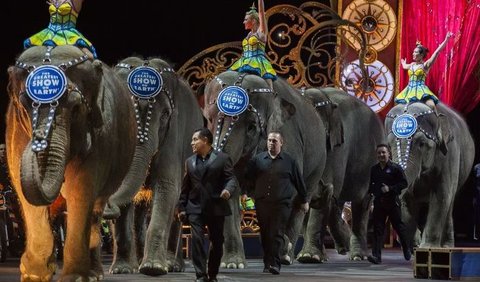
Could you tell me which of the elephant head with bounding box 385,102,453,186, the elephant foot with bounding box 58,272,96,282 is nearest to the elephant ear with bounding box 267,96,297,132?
the elephant head with bounding box 385,102,453,186

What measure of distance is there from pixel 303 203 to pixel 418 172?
2.54 m

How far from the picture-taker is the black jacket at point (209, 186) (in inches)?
375

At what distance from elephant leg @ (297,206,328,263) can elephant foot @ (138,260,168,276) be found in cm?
360

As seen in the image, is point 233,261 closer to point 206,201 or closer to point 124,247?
point 124,247

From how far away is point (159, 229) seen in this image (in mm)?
10219

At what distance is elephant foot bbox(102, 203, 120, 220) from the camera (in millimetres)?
9492

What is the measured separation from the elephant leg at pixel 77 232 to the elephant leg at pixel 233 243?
3276 mm

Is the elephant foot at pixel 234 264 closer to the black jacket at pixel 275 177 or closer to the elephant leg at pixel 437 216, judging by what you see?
the black jacket at pixel 275 177

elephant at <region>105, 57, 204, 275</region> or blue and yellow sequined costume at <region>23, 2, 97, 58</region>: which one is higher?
blue and yellow sequined costume at <region>23, 2, 97, 58</region>

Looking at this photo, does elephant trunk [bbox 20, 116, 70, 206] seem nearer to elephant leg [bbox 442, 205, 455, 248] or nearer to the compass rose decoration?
elephant leg [bbox 442, 205, 455, 248]

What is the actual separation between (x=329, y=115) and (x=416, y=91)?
1.07 m

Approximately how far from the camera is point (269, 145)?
11.0 m

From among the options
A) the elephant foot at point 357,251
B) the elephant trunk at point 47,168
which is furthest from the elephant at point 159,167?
the elephant foot at point 357,251

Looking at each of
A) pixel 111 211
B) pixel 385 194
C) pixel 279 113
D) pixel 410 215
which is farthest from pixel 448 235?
pixel 111 211
